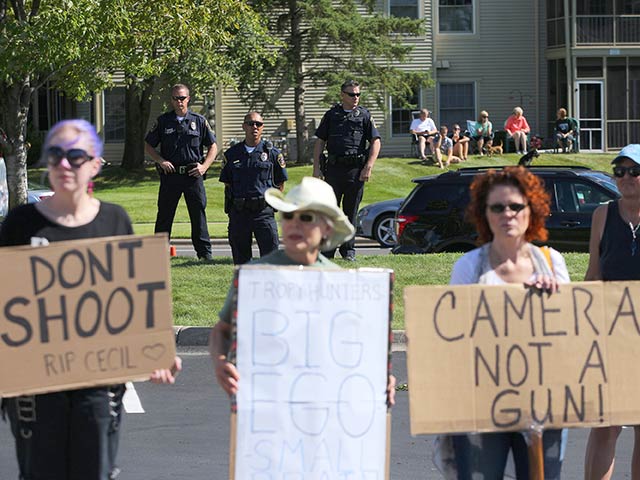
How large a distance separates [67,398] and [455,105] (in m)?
37.1

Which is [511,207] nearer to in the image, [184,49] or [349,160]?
[349,160]

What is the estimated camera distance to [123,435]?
26.3 ft

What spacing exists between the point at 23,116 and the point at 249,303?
1856cm

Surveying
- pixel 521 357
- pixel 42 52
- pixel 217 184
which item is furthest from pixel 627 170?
pixel 217 184

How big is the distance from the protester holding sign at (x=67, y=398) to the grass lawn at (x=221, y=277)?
6.53 m

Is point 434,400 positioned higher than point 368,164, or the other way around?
point 368,164

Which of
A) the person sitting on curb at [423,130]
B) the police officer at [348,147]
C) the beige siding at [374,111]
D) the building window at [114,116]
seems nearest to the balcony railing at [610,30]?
the beige siding at [374,111]

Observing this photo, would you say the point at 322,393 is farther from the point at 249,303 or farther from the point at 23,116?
the point at 23,116

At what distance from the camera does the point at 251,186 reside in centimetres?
1272

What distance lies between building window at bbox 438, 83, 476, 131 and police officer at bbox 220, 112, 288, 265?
2862 centimetres

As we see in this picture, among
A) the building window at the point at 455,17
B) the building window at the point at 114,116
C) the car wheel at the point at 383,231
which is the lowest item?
the car wheel at the point at 383,231

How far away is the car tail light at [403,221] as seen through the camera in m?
16.0

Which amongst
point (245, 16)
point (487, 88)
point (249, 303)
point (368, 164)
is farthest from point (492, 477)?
point (487, 88)

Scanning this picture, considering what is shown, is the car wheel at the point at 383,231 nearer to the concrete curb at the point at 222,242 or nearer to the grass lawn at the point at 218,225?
the concrete curb at the point at 222,242
